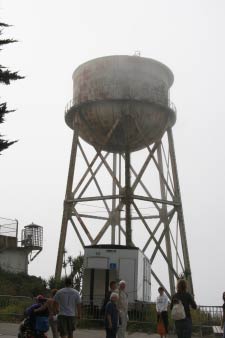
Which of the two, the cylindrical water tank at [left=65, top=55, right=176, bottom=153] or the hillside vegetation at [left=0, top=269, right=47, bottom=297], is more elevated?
the cylindrical water tank at [left=65, top=55, right=176, bottom=153]

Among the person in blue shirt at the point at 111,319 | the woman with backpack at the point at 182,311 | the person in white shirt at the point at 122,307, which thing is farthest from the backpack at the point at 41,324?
the person in white shirt at the point at 122,307

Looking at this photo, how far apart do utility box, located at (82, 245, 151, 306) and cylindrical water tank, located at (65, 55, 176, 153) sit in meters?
9.01

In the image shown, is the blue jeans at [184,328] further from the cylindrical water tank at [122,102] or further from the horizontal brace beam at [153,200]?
the cylindrical water tank at [122,102]

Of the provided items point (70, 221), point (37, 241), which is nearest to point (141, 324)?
point (70, 221)

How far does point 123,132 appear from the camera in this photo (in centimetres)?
3020

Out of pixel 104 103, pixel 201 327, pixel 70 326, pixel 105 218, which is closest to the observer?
pixel 70 326

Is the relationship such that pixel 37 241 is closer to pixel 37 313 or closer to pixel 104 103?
pixel 104 103

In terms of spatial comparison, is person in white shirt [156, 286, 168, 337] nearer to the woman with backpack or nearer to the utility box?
the utility box

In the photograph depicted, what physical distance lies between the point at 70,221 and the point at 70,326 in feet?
58.4

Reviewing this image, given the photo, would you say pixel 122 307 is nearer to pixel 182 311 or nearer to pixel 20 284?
pixel 182 311

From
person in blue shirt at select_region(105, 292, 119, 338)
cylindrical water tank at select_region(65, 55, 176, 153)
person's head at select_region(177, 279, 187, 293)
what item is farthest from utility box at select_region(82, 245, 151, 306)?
person's head at select_region(177, 279, 187, 293)

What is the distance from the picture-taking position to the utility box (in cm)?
2153

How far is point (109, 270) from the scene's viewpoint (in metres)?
21.9

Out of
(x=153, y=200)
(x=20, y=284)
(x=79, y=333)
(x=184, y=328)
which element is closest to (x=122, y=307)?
(x=184, y=328)
